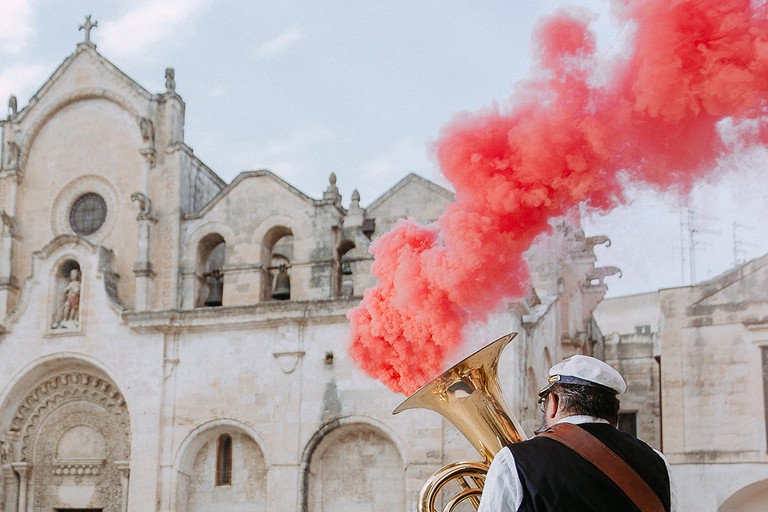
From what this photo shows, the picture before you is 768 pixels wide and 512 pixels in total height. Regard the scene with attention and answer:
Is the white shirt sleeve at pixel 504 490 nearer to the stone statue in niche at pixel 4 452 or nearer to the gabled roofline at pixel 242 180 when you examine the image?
the gabled roofline at pixel 242 180

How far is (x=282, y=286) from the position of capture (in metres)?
22.1

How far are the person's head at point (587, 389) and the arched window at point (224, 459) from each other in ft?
54.3

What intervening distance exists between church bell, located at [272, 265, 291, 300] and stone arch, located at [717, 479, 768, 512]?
30.9 ft

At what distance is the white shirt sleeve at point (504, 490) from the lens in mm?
4312

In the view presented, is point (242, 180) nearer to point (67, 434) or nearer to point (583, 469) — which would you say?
point (67, 434)

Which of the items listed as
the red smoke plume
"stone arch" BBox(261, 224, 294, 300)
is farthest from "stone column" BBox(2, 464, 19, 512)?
the red smoke plume

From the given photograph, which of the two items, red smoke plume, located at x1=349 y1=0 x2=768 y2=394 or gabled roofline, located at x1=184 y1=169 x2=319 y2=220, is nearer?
red smoke plume, located at x1=349 y1=0 x2=768 y2=394

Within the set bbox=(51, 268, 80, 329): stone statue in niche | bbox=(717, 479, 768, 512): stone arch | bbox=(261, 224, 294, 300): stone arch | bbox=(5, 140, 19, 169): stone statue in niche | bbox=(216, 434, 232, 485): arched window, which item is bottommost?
bbox=(717, 479, 768, 512): stone arch

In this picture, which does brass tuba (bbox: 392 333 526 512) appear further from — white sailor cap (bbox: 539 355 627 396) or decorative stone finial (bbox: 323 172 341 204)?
decorative stone finial (bbox: 323 172 341 204)

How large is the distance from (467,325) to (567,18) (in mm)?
2965

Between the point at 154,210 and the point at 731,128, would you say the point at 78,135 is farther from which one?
the point at 731,128

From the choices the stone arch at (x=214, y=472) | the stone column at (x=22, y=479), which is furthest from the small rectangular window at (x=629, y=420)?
the stone column at (x=22, y=479)

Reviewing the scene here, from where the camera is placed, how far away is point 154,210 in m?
23.6

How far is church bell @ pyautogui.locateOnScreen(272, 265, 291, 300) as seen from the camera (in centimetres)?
2195
